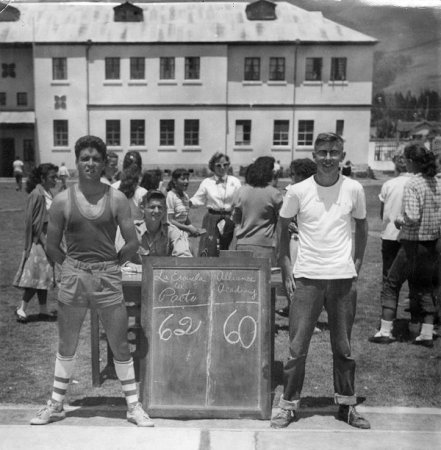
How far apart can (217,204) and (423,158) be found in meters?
2.49

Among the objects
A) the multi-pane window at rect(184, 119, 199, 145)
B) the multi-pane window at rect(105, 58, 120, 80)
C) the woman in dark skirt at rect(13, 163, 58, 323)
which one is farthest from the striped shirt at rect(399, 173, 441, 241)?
the multi-pane window at rect(184, 119, 199, 145)

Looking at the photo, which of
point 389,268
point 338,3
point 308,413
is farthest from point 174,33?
point 308,413

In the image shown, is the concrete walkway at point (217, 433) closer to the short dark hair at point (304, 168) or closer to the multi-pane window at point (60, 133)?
the short dark hair at point (304, 168)

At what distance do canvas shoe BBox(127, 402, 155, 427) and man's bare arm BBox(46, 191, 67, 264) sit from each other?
1.05 metres

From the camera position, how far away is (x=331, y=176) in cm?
381

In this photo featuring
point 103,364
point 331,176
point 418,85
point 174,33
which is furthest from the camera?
point 174,33

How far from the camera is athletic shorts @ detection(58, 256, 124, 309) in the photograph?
3.75m

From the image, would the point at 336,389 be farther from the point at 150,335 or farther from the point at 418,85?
the point at 418,85

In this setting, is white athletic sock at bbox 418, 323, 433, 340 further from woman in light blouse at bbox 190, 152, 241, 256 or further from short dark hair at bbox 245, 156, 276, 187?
woman in light blouse at bbox 190, 152, 241, 256

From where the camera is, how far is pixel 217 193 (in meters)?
7.01

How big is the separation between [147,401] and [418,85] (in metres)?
2.91

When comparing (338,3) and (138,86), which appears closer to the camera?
(338,3)

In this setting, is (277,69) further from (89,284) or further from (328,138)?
(89,284)

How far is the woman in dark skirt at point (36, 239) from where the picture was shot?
6238mm
